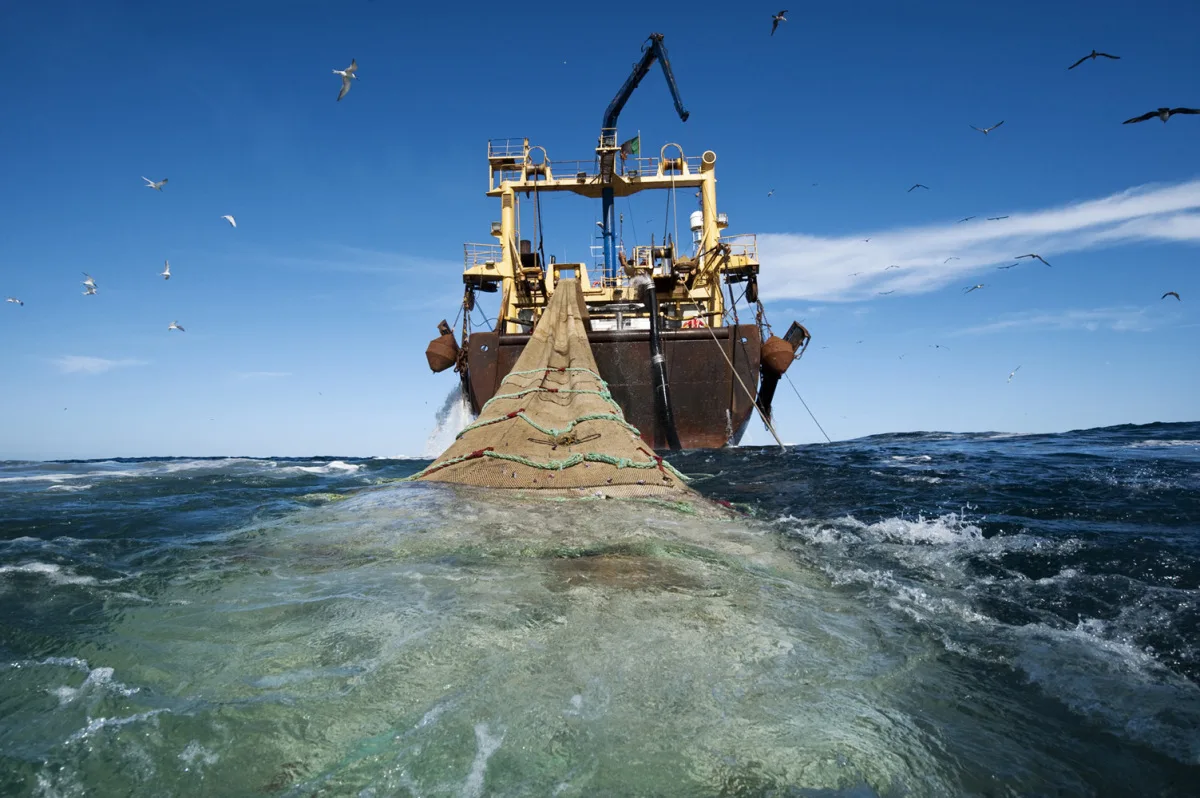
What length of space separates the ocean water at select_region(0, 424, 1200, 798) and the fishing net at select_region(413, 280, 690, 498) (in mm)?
628

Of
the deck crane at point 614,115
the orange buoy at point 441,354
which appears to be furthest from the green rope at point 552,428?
the deck crane at point 614,115

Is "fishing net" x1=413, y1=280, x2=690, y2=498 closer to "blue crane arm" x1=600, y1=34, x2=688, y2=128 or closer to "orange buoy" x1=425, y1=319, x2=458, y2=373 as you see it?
"orange buoy" x1=425, y1=319, x2=458, y2=373

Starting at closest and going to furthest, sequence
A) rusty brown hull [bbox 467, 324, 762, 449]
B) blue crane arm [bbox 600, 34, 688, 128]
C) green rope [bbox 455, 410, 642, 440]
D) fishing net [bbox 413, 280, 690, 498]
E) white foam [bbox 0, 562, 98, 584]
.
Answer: white foam [bbox 0, 562, 98, 584]
fishing net [bbox 413, 280, 690, 498]
green rope [bbox 455, 410, 642, 440]
rusty brown hull [bbox 467, 324, 762, 449]
blue crane arm [bbox 600, 34, 688, 128]

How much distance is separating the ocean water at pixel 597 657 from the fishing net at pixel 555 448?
63cm

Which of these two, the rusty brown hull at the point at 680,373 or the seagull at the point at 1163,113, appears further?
the rusty brown hull at the point at 680,373

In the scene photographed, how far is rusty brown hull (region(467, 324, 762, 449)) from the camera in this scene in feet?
38.7

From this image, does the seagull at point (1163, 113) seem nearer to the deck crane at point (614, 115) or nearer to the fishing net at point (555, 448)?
the fishing net at point (555, 448)

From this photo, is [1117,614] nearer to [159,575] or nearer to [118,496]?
[159,575]

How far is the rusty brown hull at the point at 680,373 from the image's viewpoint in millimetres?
11805

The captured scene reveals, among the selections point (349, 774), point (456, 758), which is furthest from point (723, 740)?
point (349, 774)

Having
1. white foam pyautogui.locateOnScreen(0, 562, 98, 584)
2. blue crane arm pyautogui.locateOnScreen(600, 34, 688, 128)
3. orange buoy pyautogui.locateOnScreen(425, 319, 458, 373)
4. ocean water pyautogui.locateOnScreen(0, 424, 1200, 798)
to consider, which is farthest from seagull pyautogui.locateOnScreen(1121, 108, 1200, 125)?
blue crane arm pyautogui.locateOnScreen(600, 34, 688, 128)

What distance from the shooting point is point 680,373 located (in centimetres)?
1189

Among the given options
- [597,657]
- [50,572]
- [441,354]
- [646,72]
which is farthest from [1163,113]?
[646,72]

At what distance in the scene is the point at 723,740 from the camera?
1925mm
